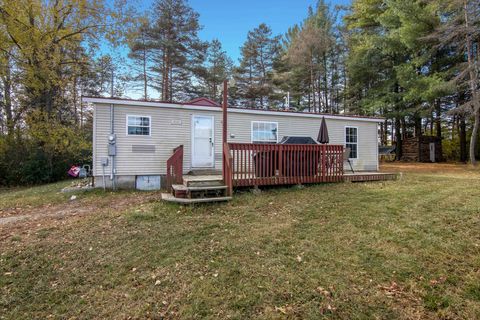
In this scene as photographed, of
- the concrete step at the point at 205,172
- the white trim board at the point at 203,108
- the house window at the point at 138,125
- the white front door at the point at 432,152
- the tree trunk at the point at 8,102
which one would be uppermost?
the tree trunk at the point at 8,102

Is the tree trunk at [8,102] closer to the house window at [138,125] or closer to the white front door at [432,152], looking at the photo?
the house window at [138,125]

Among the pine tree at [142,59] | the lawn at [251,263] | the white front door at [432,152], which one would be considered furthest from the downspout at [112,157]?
the white front door at [432,152]

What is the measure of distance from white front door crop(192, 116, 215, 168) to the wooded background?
165 inches

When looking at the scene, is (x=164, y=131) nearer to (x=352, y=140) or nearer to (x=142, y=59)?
(x=352, y=140)

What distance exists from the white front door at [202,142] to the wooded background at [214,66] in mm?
4189

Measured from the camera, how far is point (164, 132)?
8.07m

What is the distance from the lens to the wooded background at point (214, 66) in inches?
451

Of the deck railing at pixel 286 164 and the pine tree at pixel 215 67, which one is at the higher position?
the pine tree at pixel 215 67

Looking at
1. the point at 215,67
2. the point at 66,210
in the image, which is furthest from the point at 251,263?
the point at 215,67

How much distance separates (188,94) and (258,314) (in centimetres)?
1892

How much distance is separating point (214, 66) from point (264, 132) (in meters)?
13.4

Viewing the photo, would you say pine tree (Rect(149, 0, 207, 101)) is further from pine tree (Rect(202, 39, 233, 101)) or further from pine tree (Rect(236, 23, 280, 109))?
pine tree (Rect(236, 23, 280, 109))

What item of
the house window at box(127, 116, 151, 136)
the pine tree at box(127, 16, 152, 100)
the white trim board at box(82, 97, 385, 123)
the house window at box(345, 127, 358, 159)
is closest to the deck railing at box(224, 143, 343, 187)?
the white trim board at box(82, 97, 385, 123)

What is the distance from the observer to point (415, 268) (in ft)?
9.35
